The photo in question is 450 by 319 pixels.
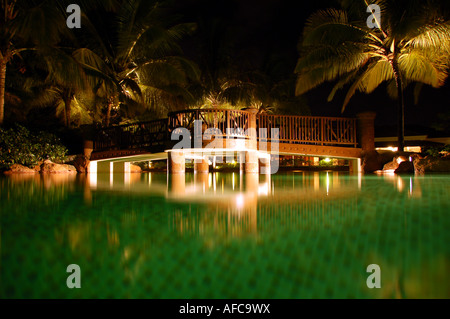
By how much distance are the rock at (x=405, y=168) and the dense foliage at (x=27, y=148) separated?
12538 mm

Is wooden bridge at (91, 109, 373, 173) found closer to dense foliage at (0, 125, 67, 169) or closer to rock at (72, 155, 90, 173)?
rock at (72, 155, 90, 173)

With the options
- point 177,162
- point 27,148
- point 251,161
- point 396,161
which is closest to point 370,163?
point 396,161

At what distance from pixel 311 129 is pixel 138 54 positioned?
301 inches

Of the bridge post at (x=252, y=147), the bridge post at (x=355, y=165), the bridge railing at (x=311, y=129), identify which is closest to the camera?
the bridge post at (x=252, y=147)

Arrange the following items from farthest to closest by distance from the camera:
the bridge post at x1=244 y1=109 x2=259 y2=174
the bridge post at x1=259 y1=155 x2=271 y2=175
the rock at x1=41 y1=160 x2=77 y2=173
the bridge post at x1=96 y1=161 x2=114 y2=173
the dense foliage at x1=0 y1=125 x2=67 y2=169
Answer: the bridge post at x1=96 y1=161 x2=114 y2=173 < the bridge post at x1=259 y1=155 x2=271 y2=175 < the rock at x1=41 y1=160 x2=77 y2=173 < the dense foliage at x1=0 y1=125 x2=67 y2=169 < the bridge post at x1=244 y1=109 x2=259 y2=174

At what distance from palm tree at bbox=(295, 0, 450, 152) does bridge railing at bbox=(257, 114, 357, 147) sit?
1.49 m

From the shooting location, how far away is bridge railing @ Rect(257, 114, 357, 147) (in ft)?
37.4

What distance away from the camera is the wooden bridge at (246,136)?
10.3 m

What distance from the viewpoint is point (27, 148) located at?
461 inches
